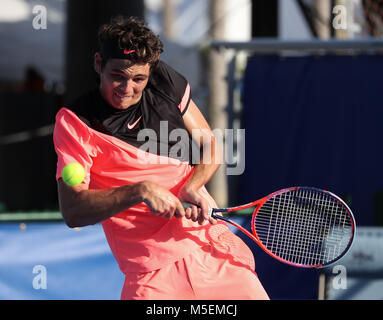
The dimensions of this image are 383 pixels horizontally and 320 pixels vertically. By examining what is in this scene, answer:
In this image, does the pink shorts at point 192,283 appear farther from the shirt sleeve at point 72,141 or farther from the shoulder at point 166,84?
the shoulder at point 166,84

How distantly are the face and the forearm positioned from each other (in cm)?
39

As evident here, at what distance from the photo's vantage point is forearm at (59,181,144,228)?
2.42m

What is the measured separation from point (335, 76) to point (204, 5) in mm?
14997

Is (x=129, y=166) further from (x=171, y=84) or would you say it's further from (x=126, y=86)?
→ (x=171, y=84)

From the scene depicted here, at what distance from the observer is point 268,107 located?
667 cm

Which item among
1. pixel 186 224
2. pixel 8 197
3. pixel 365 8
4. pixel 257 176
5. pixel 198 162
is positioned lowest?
pixel 8 197

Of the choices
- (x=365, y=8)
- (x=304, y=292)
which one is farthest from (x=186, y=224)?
(x=365, y=8)

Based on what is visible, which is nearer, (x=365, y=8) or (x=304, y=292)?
(x=304, y=292)

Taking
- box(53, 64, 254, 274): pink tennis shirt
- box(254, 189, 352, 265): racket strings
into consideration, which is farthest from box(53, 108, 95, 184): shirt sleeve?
box(254, 189, 352, 265): racket strings

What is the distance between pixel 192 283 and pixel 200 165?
53 cm

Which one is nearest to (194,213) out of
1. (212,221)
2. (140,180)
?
(212,221)

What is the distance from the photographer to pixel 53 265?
425 cm

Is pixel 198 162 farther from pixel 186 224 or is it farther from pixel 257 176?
pixel 257 176

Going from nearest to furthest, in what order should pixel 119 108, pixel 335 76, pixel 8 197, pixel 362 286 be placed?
pixel 119 108 < pixel 362 286 < pixel 335 76 < pixel 8 197
